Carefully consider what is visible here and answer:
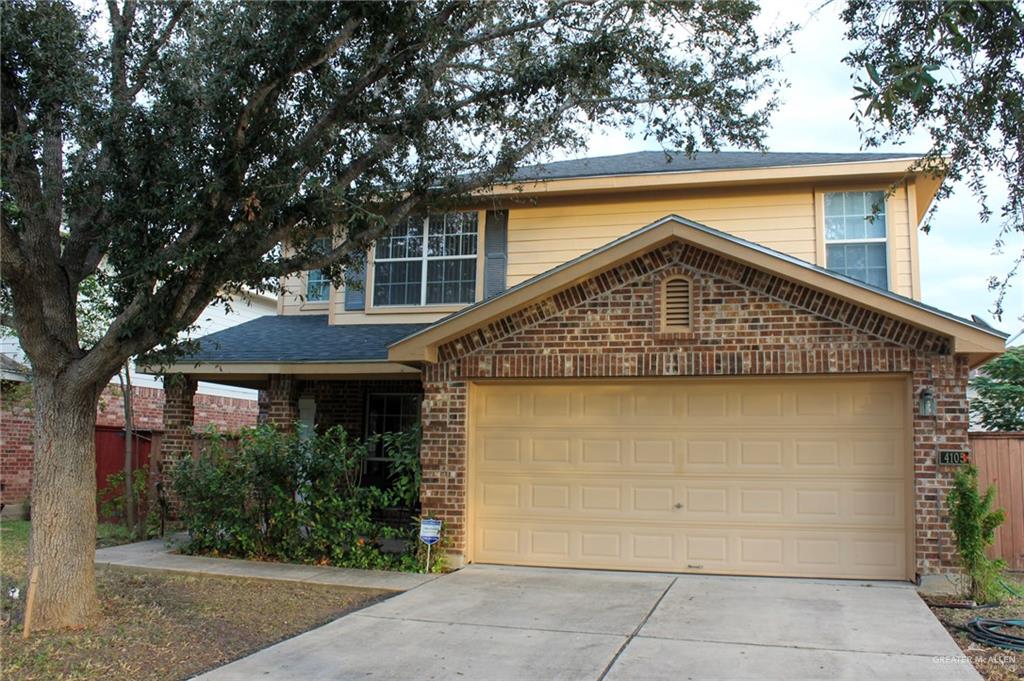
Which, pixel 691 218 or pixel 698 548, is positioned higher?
pixel 691 218

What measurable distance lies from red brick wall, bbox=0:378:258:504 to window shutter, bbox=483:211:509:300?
5.67 m

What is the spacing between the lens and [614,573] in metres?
10.2

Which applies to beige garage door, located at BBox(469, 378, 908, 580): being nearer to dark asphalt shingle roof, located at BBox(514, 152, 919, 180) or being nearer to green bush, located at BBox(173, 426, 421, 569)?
green bush, located at BBox(173, 426, 421, 569)

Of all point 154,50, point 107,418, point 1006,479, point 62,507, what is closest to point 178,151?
point 154,50

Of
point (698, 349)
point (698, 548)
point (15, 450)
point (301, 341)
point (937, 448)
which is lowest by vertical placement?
point (698, 548)

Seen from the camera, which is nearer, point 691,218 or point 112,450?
point 691,218

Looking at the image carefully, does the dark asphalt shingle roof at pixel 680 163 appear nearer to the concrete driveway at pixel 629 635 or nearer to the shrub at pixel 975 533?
the shrub at pixel 975 533

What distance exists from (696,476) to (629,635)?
10.8 ft

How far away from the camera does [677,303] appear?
10.2 meters

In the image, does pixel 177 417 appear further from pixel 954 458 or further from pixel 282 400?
pixel 954 458

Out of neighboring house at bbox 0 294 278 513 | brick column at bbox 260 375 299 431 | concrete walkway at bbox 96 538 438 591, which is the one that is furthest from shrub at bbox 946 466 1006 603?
neighboring house at bbox 0 294 278 513

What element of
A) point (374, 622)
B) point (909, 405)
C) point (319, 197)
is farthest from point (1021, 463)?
point (319, 197)

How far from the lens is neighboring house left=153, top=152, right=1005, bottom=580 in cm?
938

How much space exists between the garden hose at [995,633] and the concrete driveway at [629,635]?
0.99ft
